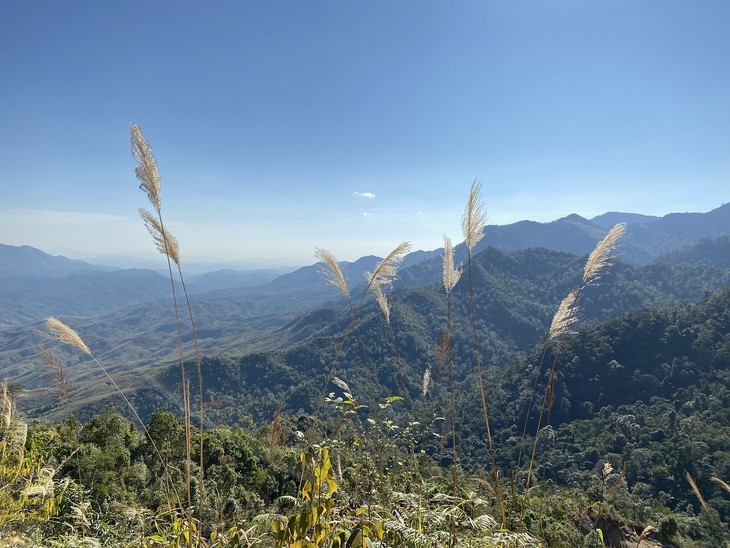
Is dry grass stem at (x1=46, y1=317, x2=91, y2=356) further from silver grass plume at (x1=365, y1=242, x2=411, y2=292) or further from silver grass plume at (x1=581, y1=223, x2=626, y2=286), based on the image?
silver grass plume at (x1=581, y1=223, x2=626, y2=286)

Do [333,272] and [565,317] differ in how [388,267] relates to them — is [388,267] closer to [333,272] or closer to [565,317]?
[333,272]

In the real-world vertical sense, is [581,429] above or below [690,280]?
below

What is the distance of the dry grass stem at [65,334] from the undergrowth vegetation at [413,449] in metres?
0.02

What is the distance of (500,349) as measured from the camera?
16388 centimetres

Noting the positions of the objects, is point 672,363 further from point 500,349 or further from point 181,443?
point 181,443

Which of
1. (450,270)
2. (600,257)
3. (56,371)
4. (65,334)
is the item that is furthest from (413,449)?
(56,371)

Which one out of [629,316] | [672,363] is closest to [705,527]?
[672,363]

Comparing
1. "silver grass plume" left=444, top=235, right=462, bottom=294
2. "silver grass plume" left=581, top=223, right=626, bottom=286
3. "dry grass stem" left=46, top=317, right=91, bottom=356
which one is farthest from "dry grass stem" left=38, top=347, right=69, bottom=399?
"silver grass plume" left=581, top=223, right=626, bottom=286

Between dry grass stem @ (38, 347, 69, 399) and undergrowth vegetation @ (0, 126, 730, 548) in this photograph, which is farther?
dry grass stem @ (38, 347, 69, 399)

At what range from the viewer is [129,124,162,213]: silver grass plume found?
2.35m

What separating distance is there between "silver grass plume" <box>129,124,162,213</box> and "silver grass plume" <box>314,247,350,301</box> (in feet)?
3.99

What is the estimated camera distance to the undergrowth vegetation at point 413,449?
223cm

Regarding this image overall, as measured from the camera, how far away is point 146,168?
234cm

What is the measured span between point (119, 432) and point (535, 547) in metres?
14.9
